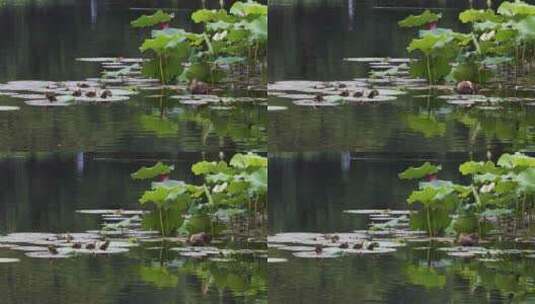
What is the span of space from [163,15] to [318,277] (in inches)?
62.2

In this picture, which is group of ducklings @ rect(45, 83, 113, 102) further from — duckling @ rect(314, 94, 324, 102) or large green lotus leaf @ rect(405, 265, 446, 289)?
large green lotus leaf @ rect(405, 265, 446, 289)

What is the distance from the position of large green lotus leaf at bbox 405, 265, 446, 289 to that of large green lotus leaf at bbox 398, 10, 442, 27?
1277 mm

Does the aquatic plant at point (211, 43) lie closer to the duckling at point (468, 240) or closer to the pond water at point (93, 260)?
the pond water at point (93, 260)

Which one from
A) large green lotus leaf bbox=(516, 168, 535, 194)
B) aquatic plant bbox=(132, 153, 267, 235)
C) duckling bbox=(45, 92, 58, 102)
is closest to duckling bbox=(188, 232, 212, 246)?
aquatic plant bbox=(132, 153, 267, 235)

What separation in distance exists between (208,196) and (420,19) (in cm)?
146

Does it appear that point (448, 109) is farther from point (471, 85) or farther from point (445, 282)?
point (445, 282)

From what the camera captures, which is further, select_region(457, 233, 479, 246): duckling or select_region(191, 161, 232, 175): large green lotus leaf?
select_region(457, 233, 479, 246): duckling

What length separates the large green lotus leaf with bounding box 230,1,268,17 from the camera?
746 centimetres

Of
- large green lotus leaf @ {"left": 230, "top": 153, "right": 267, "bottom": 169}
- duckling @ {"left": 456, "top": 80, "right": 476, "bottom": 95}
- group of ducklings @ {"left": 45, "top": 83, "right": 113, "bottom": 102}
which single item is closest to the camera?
large green lotus leaf @ {"left": 230, "top": 153, "right": 267, "bottom": 169}

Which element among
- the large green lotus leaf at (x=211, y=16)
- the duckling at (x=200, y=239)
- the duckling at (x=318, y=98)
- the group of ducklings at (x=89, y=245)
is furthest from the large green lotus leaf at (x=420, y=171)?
the group of ducklings at (x=89, y=245)

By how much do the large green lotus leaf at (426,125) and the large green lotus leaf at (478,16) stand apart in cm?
57

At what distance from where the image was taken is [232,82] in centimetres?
757

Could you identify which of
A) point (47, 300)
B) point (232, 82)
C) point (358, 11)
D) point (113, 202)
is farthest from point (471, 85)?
point (47, 300)

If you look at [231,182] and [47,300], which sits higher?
[231,182]
